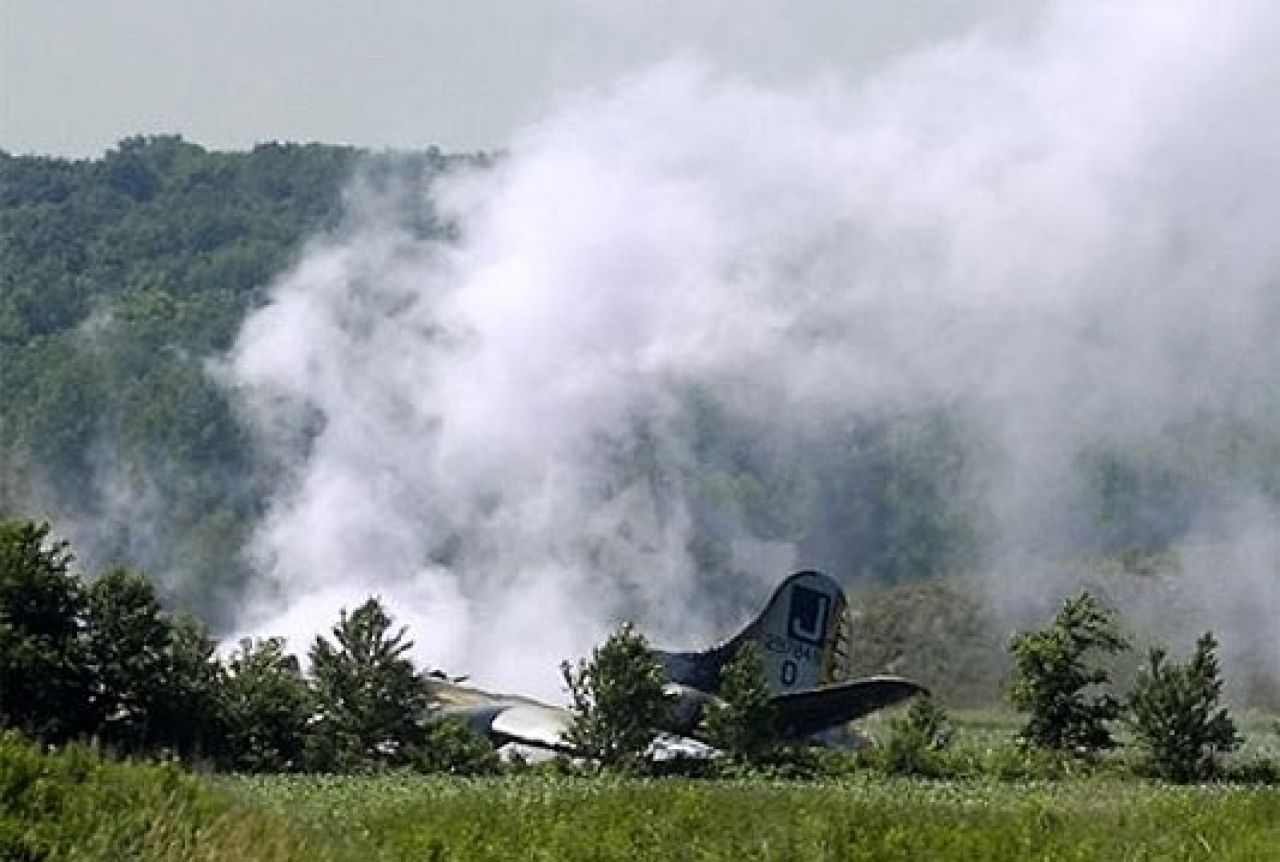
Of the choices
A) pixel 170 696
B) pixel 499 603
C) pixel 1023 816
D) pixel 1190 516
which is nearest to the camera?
pixel 1023 816

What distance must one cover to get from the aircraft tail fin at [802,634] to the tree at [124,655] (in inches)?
905

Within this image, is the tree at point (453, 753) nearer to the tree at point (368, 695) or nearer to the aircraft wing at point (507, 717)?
the tree at point (368, 695)

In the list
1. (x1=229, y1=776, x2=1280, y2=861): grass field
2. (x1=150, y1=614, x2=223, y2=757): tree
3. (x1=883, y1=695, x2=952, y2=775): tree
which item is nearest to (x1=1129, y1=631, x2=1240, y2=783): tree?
(x1=883, y1=695, x2=952, y2=775): tree

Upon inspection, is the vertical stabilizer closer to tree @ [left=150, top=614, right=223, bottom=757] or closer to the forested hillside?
tree @ [left=150, top=614, right=223, bottom=757]

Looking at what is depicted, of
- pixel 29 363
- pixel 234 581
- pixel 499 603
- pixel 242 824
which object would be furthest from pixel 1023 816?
pixel 29 363

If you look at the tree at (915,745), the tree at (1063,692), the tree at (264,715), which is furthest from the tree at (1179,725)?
the tree at (264,715)

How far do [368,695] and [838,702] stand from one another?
10513 millimetres

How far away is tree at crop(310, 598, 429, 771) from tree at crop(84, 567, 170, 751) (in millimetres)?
3569

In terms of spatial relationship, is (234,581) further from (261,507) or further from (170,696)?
(170,696)

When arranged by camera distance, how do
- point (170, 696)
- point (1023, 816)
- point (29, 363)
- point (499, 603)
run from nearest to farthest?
point (1023, 816) < point (170, 696) < point (499, 603) < point (29, 363)

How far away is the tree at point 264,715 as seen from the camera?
36094 millimetres

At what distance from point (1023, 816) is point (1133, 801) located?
2524 millimetres

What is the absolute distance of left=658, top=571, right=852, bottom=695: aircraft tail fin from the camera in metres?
56.6

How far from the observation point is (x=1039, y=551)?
99.9 m
